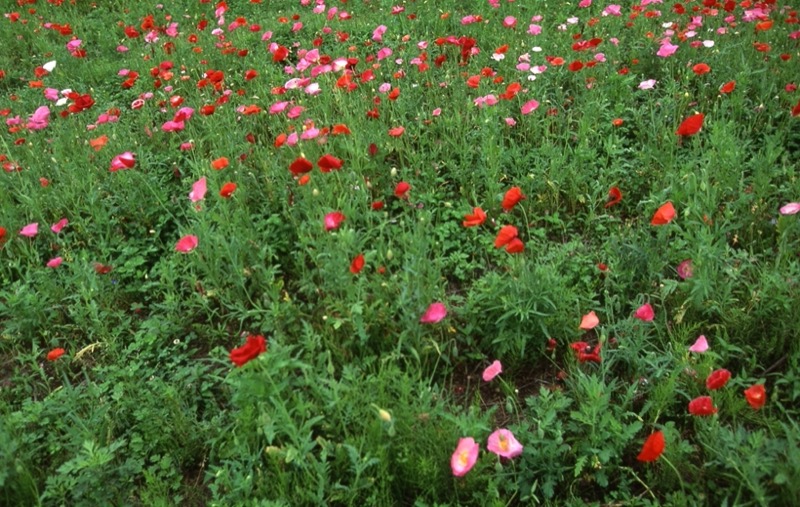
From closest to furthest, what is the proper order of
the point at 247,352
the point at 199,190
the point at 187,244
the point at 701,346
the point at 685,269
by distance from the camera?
1. the point at 247,352
2. the point at 701,346
3. the point at 685,269
4. the point at 187,244
5. the point at 199,190

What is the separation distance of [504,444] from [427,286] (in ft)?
2.41

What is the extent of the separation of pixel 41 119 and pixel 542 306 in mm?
3024

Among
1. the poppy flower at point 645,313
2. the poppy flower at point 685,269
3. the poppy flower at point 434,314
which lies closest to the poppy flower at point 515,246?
the poppy flower at point 434,314

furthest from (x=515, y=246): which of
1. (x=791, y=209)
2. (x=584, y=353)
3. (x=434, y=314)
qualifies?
(x=791, y=209)

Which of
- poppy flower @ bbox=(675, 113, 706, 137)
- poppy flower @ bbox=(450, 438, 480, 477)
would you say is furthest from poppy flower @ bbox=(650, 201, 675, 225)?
poppy flower @ bbox=(450, 438, 480, 477)

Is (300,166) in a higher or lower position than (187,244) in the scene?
higher

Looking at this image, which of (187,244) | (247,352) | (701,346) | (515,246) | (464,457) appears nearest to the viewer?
(247,352)

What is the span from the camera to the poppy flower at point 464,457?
178cm

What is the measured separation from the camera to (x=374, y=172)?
10.7 feet

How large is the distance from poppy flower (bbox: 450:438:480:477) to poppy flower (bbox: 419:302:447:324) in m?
0.48

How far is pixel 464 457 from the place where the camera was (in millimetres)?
1817

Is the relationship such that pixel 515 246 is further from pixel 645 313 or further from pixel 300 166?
pixel 300 166

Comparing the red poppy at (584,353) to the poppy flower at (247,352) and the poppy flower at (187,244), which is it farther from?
the poppy flower at (187,244)

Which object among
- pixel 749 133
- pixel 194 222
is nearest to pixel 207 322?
pixel 194 222
